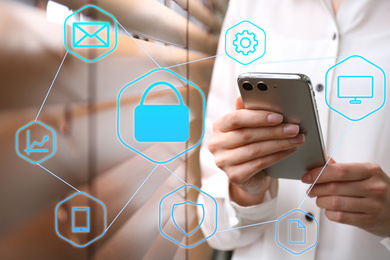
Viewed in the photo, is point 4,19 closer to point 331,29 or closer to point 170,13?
point 170,13

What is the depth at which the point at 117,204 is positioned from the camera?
12.4 inches

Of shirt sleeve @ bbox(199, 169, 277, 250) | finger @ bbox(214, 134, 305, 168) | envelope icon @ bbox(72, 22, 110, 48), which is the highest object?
envelope icon @ bbox(72, 22, 110, 48)

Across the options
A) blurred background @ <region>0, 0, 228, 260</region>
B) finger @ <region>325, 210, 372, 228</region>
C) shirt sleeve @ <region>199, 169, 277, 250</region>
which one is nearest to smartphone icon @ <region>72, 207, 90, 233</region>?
blurred background @ <region>0, 0, 228, 260</region>

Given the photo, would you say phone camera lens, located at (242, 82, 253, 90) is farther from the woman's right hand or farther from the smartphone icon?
the smartphone icon

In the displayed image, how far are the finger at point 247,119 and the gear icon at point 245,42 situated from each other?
60 mm

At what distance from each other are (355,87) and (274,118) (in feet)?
0.28

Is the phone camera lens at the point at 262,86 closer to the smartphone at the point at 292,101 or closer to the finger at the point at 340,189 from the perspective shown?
the smartphone at the point at 292,101

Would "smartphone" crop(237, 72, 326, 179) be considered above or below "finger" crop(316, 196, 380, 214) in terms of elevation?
above

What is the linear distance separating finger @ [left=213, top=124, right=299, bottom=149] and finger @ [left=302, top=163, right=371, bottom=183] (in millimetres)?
61

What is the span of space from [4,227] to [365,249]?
0.34 metres

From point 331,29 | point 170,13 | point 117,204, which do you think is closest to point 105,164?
point 117,204

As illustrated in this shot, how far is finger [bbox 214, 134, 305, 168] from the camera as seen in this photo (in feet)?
1.10

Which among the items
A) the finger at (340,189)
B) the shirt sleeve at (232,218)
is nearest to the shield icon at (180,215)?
the shirt sleeve at (232,218)

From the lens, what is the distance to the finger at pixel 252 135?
0.33 metres
